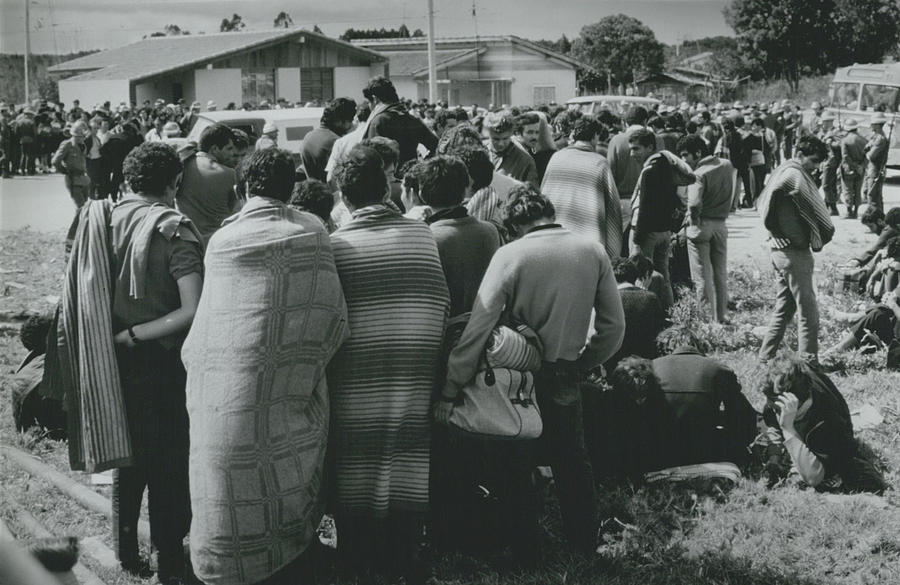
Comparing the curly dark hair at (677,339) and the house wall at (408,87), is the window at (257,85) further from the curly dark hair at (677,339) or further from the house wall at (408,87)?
the curly dark hair at (677,339)

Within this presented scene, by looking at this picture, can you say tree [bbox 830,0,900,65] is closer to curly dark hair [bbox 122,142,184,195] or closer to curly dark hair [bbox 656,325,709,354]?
curly dark hair [bbox 656,325,709,354]

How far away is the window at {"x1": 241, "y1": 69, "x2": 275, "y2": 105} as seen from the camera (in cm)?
4100

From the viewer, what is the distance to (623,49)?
204ft

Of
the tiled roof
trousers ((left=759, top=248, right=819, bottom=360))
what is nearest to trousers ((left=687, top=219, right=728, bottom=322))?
trousers ((left=759, top=248, right=819, bottom=360))

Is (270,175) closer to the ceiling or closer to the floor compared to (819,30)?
closer to the floor

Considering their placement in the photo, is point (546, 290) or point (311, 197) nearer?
point (546, 290)

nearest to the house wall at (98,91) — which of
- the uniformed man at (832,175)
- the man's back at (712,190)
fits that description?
the uniformed man at (832,175)

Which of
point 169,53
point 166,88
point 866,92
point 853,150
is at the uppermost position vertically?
point 169,53

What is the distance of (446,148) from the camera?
5.65m

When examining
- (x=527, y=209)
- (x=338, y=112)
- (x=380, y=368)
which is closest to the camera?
(x=380, y=368)

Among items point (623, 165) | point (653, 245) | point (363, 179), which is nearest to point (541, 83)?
point (623, 165)

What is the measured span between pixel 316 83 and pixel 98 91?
29.1ft

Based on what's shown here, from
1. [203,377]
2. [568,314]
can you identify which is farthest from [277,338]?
[568,314]

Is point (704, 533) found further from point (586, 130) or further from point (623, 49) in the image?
point (623, 49)
